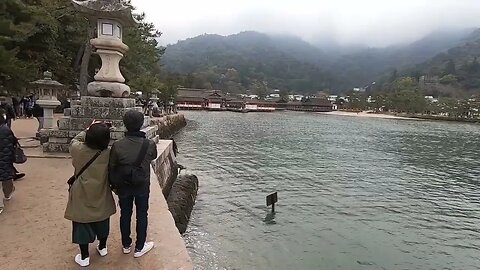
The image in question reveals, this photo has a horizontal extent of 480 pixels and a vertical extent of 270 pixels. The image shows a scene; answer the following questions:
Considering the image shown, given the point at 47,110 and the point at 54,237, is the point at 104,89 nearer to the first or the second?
the point at 47,110

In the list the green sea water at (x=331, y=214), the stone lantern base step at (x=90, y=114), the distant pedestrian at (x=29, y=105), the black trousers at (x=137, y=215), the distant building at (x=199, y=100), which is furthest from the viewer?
the distant building at (x=199, y=100)

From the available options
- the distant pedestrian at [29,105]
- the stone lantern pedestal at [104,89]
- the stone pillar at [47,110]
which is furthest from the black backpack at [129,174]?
the distant pedestrian at [29,105]

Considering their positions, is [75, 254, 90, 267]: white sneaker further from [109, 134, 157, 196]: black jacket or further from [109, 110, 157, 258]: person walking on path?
[109, 134, 157, 196]: black jacket

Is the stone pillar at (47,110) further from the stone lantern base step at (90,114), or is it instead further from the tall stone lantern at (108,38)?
the tall stone lantern at (108,38)

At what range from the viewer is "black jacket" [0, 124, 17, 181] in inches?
197

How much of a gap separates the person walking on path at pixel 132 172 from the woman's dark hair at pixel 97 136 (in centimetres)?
12

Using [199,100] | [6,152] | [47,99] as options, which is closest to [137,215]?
[6,152]

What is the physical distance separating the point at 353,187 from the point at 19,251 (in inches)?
488

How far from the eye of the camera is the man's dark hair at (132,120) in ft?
12.4

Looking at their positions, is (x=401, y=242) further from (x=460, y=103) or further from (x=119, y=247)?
(x=460, y=103)

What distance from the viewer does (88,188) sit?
3.69m

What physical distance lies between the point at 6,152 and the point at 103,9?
450cm


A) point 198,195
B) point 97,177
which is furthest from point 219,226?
point 97,177

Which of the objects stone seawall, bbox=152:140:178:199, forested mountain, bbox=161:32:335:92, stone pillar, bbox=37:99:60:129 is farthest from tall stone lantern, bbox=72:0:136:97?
forested mountain, bbox=161:32:335:92
